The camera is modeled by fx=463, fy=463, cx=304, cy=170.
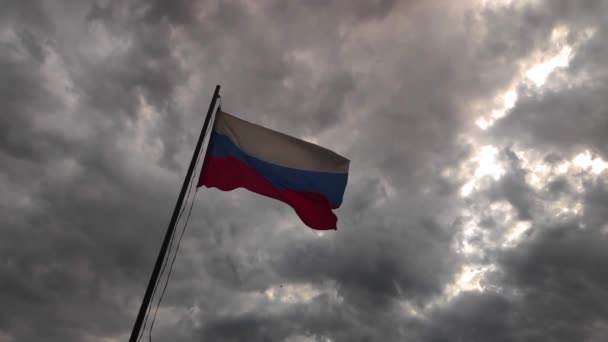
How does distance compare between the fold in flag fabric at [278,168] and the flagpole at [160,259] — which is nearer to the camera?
the flagpole at [160,259]

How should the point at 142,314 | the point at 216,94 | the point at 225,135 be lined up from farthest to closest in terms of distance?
the point at 225,135 → the point at 216,94 → the point at 142,314

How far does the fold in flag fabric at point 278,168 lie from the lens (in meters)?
19.5

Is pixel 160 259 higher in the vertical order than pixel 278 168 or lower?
lower

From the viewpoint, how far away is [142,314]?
13.7 meters

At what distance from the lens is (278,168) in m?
20.5

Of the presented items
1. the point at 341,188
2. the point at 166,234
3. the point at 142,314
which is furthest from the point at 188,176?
the point at 341,188

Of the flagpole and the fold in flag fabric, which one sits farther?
the fold in flag fabric

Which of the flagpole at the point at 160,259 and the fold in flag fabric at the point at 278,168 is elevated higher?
the fold in flag fabric at the point at 278,168

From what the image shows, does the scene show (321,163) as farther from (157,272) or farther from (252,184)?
(157,272)

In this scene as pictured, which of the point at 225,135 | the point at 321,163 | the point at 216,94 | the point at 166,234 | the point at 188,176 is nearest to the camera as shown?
the point at 166,234

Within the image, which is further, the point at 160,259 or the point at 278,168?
the point at 278,168

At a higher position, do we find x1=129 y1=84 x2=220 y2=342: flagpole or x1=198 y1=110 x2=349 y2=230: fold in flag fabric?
x1=198 y1=110 x2=349 y2=230: fold in flag fabric

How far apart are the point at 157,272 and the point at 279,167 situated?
7762 millimetres

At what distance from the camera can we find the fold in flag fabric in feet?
63.9
